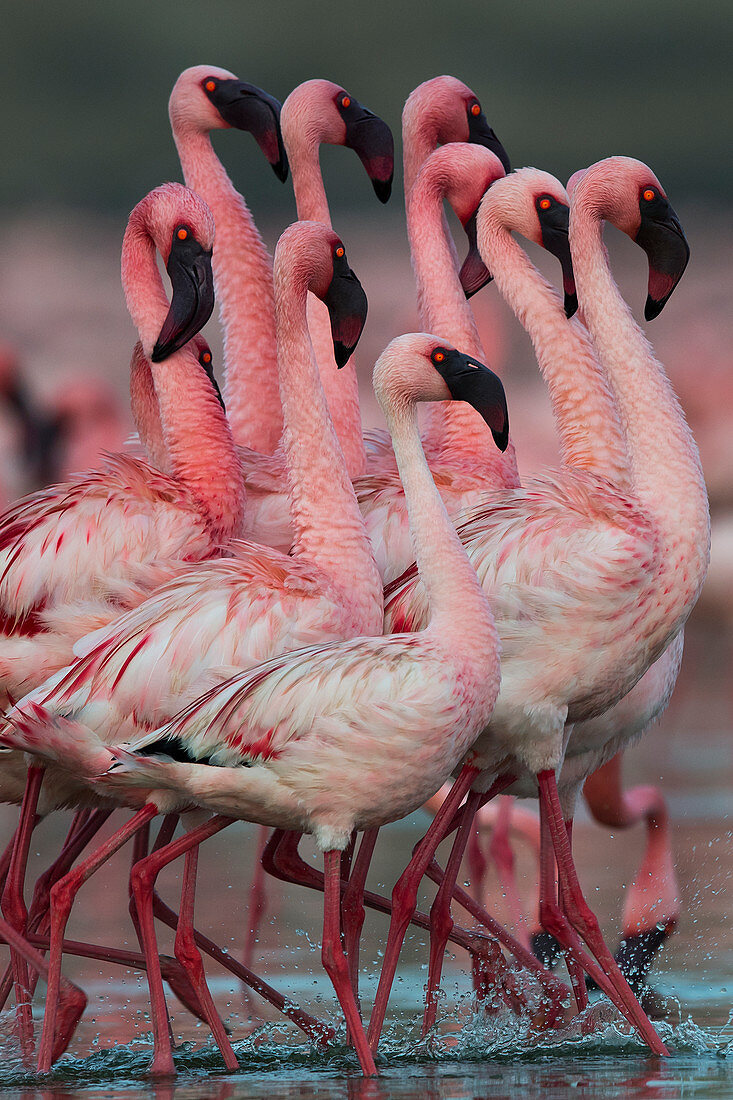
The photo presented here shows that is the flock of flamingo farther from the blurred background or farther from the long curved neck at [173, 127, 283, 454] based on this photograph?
the blurred background

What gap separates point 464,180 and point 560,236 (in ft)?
1.97

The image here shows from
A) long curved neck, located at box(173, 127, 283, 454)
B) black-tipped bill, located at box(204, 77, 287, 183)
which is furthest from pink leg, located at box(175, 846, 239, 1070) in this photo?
black-tipped bill, located at box(204, 77, 287, 183)

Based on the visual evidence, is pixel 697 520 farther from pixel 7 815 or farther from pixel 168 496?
pixel 7 815

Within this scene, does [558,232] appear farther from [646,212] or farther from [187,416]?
Answer: [187,416]

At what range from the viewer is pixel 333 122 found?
5457 millimetres

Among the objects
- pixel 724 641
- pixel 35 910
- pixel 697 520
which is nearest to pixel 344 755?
pixel 697 520

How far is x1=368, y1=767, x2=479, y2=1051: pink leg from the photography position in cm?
389

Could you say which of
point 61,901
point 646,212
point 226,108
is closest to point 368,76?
point 226,108

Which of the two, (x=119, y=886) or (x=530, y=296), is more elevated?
(x=530, y=296)

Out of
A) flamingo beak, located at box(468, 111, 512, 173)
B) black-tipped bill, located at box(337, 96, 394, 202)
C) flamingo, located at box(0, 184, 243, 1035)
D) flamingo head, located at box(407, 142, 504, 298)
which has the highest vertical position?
flamingo beak, located at box(468, 111, 512, 173)

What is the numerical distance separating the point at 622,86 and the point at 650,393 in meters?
11.7

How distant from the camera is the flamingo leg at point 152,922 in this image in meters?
3.69

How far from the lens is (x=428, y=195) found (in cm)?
524

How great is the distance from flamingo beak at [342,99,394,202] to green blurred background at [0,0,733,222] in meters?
9.26
